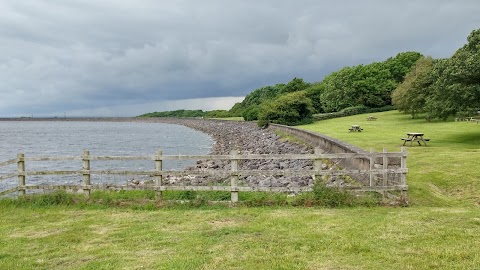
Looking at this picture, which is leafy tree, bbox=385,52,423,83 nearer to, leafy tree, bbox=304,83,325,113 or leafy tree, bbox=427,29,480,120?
leafy tree, bbox=304,83,325,113

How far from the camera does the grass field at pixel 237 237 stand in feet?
21.4

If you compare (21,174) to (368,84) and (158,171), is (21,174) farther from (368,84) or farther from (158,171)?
(368,84)

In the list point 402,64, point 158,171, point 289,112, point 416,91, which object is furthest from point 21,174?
point 402,64

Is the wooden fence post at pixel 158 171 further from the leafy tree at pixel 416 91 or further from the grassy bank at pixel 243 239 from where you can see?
the leafy tree at pixel 416 91

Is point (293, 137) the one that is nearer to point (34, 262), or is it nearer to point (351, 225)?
point (351, 225)

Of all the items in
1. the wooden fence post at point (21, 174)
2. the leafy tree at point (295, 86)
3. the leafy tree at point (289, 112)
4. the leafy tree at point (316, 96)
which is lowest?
the wooden fence post at point (21, 174)

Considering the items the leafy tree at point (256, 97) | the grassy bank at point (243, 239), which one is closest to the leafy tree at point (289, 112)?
the grassy bank at point (243, 239)

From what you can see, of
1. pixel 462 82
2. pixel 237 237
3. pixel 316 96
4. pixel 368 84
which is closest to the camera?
pixel 237 237

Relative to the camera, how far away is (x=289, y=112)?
7050 centimetres

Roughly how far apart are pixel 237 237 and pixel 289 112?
63412mm

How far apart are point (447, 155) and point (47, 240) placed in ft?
59.5

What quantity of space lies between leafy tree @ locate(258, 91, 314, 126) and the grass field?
193 ft

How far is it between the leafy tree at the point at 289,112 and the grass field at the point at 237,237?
193 feet

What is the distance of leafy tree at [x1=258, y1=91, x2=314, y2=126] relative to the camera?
7050 centimetres
